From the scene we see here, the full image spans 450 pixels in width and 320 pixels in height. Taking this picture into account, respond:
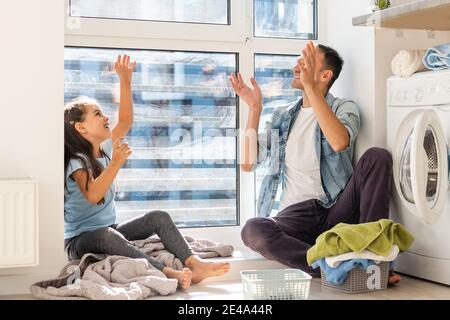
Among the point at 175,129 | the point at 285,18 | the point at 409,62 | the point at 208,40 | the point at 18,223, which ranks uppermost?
the point at 285,18

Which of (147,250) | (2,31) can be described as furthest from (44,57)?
(147,250)

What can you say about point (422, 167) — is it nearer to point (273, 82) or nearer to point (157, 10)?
point (273, 82)

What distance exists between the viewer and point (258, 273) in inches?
92.0

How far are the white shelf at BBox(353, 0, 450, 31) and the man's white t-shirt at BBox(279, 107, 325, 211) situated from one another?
0.43 m

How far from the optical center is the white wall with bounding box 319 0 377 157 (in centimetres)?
282

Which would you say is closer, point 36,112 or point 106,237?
point 36,112

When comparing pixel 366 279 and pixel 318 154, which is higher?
pixel 318 154

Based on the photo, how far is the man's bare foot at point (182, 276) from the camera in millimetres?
2408

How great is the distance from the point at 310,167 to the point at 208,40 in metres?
0.69

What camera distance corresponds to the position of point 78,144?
2.57 metres

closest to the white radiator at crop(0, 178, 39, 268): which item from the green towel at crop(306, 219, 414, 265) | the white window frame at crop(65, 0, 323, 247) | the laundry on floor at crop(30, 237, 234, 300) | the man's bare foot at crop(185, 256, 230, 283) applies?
the laundry on floor at crop(30, 237, 234, 300)

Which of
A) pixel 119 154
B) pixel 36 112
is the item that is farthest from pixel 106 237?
pixel 36 112

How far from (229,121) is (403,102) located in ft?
2.48

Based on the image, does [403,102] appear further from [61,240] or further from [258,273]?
[61,240]
